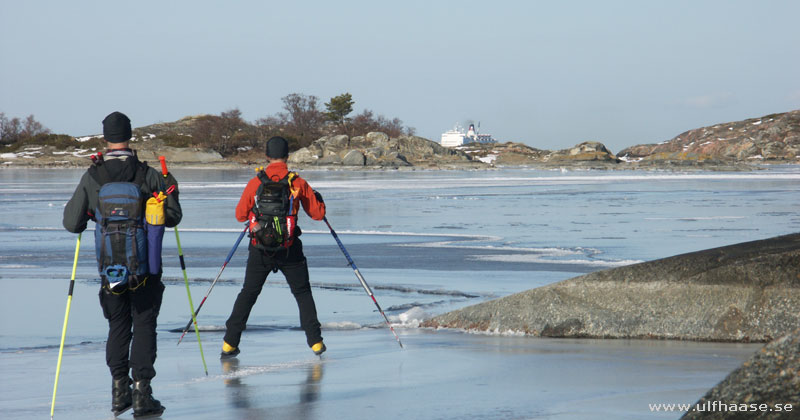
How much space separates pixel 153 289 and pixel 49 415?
89 centimetres

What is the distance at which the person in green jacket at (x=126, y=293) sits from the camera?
4863 millimetres

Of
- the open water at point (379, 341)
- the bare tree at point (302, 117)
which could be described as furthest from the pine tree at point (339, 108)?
the open water at point (379, 341)

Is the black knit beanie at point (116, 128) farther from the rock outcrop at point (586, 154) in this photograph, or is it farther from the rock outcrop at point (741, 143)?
the rock outcrop at point (586, 154)

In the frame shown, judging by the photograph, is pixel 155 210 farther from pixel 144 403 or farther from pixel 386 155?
pixel 386 155

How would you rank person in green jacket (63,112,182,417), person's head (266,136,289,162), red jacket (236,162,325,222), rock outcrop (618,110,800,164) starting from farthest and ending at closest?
rock outcrop (618,110,800,164) → person's head (266,136,289,162) → red jacket (236,162,325,222) → person in green jacket (63,112,182,417)

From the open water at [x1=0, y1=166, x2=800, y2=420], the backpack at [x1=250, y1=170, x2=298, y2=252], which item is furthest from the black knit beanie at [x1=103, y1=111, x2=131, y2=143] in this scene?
the open water at [x1=0, y1=166, x2=800, y2=420]

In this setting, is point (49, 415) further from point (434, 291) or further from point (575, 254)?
point (575, 254)

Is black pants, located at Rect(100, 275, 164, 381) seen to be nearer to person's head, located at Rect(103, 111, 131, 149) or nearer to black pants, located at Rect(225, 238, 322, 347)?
person's head, located at Rect(103, 111, 131, 149)

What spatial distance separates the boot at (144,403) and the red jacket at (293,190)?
5.83ft

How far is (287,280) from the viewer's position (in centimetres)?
659

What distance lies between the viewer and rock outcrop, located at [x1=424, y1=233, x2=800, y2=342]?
6.70 m

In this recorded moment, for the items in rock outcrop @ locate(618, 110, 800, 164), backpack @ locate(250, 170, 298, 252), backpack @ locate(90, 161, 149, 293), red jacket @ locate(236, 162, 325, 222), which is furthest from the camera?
rock outcrop @ locate(618, 110, 800, 164)

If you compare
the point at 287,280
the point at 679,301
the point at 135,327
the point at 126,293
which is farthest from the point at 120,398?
the point at 679,301

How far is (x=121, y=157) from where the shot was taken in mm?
4934
